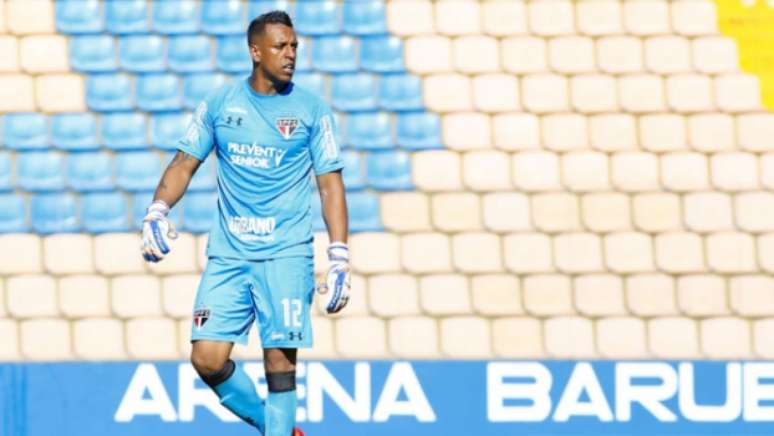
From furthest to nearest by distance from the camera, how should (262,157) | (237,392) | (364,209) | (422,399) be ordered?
1. (364,209)
2. (422,399)
3. (237,392)
4. (262,157)

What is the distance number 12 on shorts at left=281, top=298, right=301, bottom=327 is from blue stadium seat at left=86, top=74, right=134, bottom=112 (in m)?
2.11

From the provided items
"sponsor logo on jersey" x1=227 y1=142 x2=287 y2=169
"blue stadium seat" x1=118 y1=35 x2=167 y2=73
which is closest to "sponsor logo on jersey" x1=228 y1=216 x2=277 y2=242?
"sponsor logo on jersey" x1=227 y1=142 x2=287 y2=169

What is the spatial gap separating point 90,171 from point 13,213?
370mm

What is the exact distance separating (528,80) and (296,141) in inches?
81.2

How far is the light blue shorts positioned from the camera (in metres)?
5.51

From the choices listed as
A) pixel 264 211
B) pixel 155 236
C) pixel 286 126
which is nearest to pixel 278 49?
pixel 286 126

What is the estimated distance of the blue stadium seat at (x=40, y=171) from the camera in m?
7.29

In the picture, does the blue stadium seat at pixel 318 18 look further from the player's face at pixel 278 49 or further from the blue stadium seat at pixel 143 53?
the player's face at pixel 278 49

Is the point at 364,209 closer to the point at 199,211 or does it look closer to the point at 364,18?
the point at 199,211

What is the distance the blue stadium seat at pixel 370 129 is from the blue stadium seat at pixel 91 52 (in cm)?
106

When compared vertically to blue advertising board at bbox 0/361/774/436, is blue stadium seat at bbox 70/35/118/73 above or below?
above

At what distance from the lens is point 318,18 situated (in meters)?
7.36

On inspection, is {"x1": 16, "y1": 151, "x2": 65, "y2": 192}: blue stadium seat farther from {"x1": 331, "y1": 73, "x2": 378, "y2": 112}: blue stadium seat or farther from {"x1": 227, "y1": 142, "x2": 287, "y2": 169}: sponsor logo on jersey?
{"x1": 227, "y1": 142, "x2": 287, "y2": 169}: sponsor logo on jersey

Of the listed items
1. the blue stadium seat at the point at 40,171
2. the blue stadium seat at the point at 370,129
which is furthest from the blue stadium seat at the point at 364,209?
the blue stadium seat at the point at 40,171
